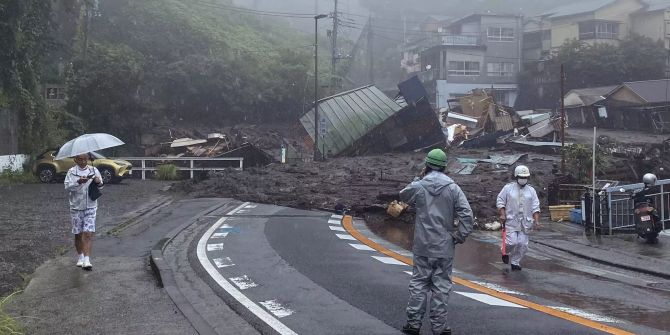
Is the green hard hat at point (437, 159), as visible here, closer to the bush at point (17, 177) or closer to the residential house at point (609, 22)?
the bush at point (17, 177)

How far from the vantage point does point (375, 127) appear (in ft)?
125

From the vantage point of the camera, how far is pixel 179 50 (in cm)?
4959

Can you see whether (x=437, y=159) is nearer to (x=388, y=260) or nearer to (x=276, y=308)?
(x=276, y=308)

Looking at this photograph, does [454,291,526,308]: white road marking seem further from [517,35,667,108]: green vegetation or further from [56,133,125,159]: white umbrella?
[517,35,667,108]: green vegetation

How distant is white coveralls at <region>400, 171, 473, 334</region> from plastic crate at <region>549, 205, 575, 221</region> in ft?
35.5

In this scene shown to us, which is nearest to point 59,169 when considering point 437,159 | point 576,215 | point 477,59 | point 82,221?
point 82,221

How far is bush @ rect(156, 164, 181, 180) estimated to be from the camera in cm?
2786

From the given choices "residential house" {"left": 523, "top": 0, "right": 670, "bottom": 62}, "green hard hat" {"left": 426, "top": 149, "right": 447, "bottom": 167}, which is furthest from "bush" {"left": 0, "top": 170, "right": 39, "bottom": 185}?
"residential house" {"left": 523, "top": 0, "right": 670, "bottom": 62}

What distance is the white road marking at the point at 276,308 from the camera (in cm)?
625

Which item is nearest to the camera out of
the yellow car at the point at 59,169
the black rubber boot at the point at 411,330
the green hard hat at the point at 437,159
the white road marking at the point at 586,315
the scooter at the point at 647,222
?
the black rubber boot at the point at 411,330

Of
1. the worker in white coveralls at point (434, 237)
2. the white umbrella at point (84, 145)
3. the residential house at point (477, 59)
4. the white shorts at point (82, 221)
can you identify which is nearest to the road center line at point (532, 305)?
the worker in white coveralls at point (434, 237)

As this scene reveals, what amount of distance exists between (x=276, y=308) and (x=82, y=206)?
3.66 m

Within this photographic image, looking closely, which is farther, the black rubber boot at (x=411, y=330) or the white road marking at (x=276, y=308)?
the white road marking at (x=276, y=308)

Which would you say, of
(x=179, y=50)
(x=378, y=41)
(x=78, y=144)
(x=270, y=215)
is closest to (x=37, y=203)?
(x=270, y=215)
